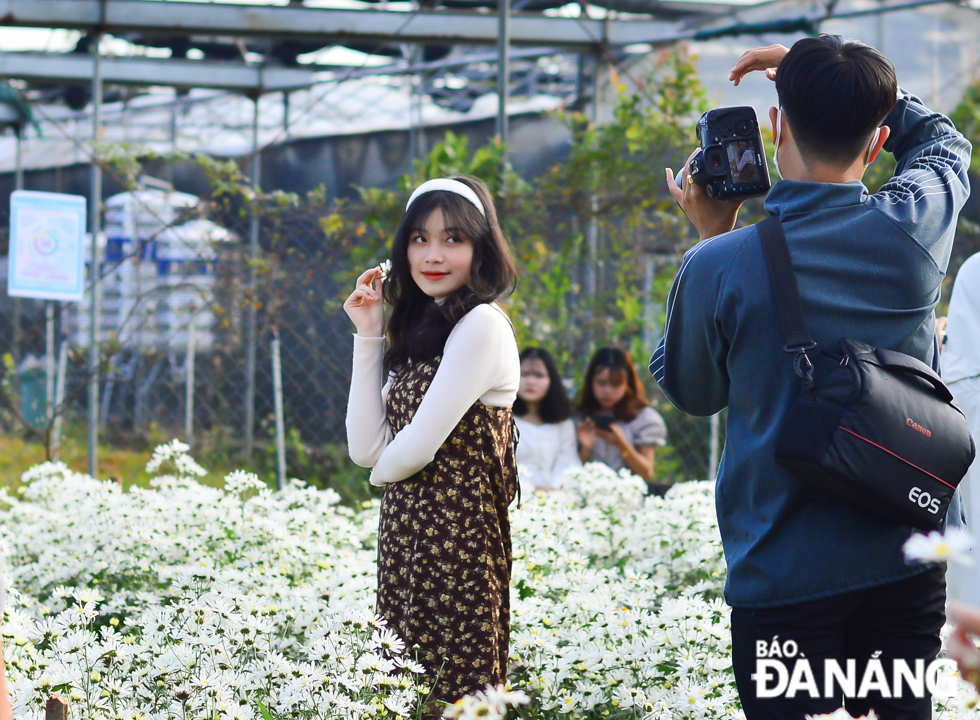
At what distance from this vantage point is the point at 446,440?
2.24 meters

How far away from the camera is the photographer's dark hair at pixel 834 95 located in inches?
61.7

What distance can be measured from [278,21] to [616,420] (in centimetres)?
323

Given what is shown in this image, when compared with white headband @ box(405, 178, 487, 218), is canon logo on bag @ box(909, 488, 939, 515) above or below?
below

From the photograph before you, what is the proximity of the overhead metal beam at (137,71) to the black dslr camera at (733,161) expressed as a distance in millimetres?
6121

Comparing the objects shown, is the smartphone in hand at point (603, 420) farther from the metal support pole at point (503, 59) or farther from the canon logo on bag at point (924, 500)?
the canon logo on bag at point (924, 500)

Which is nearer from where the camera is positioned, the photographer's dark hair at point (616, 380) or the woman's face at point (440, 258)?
the woman's face at point (440, 258)

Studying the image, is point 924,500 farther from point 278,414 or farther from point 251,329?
point 251,329

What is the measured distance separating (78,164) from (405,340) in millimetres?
7606

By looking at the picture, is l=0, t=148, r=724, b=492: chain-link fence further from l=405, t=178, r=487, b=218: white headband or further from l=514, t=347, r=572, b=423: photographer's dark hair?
l=405, t=178, r=487, b=218: white headband

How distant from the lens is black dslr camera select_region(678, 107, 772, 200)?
177cm

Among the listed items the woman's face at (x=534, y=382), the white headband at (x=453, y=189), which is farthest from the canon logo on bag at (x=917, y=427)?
the woman's face at (x=534, y=382)

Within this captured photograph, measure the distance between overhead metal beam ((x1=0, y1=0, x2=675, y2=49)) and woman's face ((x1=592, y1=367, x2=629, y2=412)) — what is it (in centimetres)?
237

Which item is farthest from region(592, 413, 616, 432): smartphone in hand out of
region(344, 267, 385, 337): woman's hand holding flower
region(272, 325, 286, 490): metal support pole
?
region(344, 267, 385, 337): woman's hand holding flower

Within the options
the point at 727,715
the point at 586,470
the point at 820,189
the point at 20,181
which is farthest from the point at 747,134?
the point at 20,181
